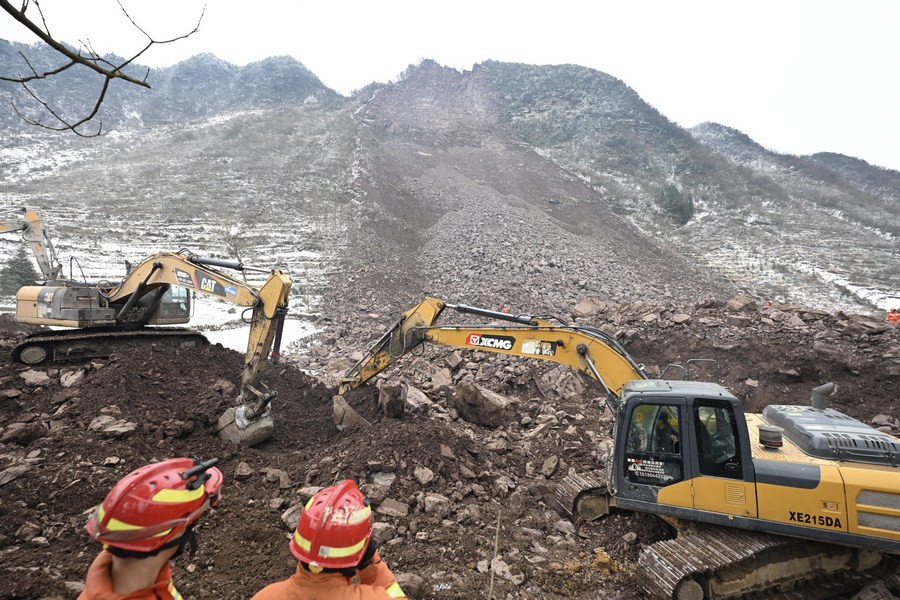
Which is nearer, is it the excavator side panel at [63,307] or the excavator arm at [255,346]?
the excavator arm at [255,346]

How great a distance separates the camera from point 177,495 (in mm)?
1783

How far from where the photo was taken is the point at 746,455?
411cm

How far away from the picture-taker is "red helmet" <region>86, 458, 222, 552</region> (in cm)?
165

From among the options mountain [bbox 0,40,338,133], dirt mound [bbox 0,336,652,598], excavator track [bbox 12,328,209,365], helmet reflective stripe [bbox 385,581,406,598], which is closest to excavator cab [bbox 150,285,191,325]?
excavator track [bbox 12,328,209,365]

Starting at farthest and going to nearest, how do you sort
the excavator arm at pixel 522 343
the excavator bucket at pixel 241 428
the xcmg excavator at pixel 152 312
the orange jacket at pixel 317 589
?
the xcmg excavator at pixel 152 312 → the excavator bucket at pixel 241 428 → the excavator arm at pixel 522 343 → the orange jacket at pixel 317 589

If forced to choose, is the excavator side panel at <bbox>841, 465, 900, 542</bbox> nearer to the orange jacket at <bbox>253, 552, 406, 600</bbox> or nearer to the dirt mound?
the dirt mound

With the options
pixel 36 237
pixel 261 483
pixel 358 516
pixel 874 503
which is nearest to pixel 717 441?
pixel 874 503

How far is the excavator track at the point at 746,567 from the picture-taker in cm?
382

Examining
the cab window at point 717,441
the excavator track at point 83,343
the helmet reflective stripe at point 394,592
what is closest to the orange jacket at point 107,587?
the helmet reflective stripe at point 394,592

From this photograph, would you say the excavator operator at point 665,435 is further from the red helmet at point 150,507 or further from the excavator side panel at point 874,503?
the red helmet at point 150,507

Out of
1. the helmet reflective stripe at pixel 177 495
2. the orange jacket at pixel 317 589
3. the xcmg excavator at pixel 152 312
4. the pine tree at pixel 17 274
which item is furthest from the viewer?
the pine tree at pixel 17 274

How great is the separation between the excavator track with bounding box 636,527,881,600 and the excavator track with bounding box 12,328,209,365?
8.73 metres

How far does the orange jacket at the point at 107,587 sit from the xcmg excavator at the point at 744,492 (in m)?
3.59

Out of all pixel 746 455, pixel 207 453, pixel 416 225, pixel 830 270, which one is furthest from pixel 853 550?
pixel 830 270
